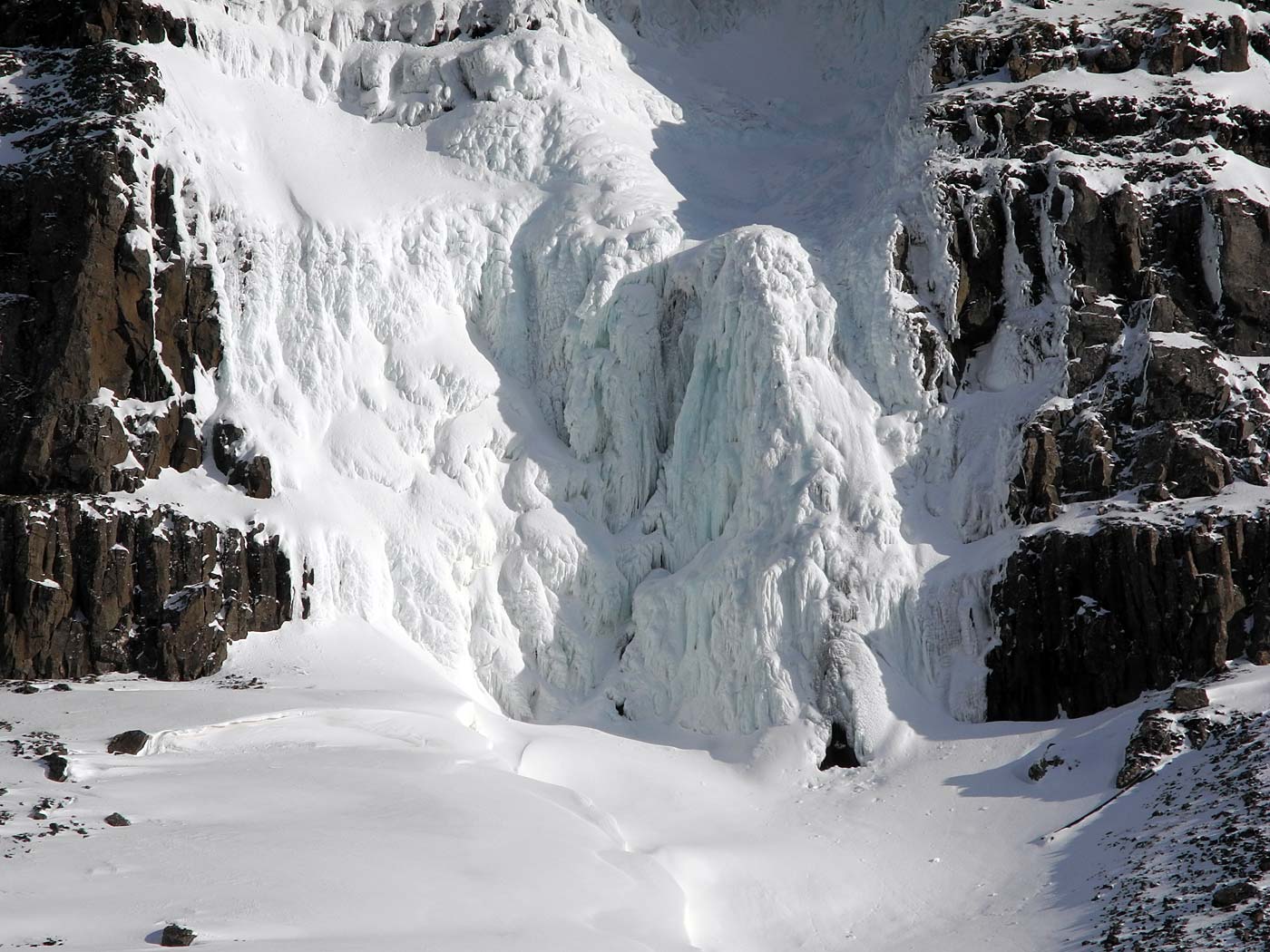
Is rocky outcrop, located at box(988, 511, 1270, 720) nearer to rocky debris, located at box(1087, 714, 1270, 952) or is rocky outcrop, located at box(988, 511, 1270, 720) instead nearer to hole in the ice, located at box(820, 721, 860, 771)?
rocky debris, located at box(1087, 714, 1270, 952)

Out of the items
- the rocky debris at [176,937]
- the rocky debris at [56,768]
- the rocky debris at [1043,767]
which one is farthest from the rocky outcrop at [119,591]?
the rocky debris at [1043,767]

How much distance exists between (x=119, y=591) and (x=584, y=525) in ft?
41.6

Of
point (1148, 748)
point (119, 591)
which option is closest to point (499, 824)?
point (119, 591)

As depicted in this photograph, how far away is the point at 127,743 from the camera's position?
1136 inches

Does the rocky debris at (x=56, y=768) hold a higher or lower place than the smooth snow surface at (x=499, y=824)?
higher

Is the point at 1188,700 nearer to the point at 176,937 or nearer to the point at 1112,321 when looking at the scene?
the point at 1112,321

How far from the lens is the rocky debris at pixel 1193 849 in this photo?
79.0 feet

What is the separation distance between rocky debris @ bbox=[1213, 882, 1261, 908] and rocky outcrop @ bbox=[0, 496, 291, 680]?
23.3 meters

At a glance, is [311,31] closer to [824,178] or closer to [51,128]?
[51,128]

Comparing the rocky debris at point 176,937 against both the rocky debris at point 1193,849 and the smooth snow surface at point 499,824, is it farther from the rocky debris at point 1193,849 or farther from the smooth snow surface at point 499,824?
the rocky debris at point 1193,849

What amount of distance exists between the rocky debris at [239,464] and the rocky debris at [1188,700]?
2327cm

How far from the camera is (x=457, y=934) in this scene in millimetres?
22625

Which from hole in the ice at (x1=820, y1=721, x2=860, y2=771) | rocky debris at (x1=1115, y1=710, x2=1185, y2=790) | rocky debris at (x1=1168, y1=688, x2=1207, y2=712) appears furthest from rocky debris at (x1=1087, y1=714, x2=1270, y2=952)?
hole in the ice at (x1=820, y1=721, x2=860, y2=771)

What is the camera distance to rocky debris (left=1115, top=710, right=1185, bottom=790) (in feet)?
99.5
